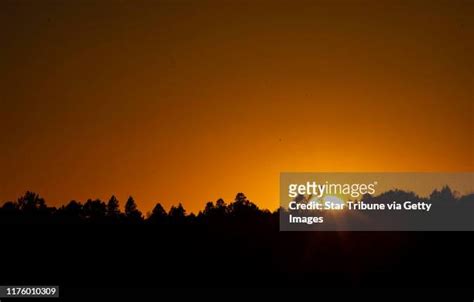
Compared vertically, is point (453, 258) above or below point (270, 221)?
below

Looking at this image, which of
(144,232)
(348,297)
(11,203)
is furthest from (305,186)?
(11,203)

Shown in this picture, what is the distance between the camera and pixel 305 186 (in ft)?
125

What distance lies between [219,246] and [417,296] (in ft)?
108

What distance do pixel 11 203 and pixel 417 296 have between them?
50587 millimetres

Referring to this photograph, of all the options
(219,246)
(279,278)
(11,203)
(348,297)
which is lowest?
(348,297)

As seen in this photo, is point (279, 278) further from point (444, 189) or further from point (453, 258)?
point (444, 189)

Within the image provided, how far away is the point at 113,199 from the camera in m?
84.4

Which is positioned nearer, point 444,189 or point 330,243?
point 444,189

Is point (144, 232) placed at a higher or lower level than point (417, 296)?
higher

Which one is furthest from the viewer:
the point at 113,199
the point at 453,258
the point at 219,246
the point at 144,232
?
the point at 113,199

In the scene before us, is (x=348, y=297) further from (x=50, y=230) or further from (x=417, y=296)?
(x=50, y=230)

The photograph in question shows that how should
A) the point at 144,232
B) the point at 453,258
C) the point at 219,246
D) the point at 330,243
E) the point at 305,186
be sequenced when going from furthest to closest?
the point at 144,232 → the point at 219,246 → the point at 330,243 → the point at 453,258 → the point at 305,186

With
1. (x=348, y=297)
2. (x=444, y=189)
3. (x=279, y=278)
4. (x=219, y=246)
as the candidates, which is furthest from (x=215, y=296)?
(x=219, y=246)

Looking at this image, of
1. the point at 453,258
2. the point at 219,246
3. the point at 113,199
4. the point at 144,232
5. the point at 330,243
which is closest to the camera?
the point at 453,258
